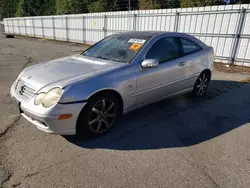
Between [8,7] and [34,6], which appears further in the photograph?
[8,7]

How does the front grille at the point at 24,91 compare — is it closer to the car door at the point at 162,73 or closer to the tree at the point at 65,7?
the car door at the point at 162,73

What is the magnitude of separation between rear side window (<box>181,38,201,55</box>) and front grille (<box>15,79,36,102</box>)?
293 centimetres

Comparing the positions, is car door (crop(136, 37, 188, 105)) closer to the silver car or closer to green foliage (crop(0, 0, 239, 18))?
the silver car

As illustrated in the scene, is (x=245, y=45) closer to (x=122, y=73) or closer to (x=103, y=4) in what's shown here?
(x=122, y=73)

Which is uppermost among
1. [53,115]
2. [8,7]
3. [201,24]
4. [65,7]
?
[8,7]

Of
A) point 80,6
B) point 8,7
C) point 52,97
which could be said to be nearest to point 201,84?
point 52,97

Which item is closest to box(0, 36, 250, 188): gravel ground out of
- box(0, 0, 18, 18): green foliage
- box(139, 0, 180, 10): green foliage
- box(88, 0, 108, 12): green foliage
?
box(139, 0, 180, 10): green foliage

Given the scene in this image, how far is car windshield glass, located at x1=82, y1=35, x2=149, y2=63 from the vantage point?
10.8 ft

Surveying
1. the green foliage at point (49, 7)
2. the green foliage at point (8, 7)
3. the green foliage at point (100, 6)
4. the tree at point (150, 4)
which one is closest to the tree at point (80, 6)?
the green foliage at point (100, 6)

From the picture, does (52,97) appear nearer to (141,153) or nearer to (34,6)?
(141,153)

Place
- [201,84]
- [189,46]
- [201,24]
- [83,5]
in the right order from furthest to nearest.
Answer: [83,5] → [201,24] → [201,84] → [189,46]

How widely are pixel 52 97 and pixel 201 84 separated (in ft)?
11.3

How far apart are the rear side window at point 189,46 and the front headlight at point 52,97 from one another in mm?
2677

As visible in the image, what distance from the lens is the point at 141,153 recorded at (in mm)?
2639
